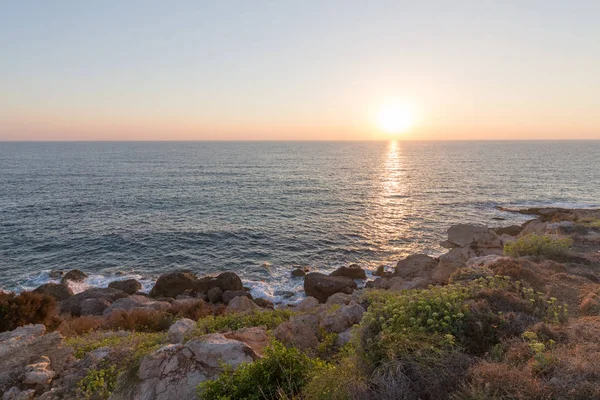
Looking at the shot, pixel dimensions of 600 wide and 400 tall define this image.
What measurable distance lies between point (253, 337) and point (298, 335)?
4.75 ft

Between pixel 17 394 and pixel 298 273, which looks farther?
pixel 298 273

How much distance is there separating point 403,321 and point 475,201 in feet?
191

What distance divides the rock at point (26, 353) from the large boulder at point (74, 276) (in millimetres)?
→ 21027

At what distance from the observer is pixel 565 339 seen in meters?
7.00

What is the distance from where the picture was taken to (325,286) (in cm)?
2789

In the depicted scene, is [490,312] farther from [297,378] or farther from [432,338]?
[297,378]

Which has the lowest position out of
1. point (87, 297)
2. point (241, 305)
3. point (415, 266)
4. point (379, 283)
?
point (379, 283)

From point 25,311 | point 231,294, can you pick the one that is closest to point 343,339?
point 25,311

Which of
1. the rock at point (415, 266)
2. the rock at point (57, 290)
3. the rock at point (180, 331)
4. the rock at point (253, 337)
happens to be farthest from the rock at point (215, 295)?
the rock at point (253, 337)

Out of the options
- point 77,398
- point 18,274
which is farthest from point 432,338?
point 18,274

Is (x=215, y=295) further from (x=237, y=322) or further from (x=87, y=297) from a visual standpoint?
Answer: (x=237, y=322)

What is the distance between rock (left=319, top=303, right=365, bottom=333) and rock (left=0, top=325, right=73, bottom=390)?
8006 millimetres

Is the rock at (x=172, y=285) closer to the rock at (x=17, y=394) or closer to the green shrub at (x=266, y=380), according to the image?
the rock at (x=17, y=394)

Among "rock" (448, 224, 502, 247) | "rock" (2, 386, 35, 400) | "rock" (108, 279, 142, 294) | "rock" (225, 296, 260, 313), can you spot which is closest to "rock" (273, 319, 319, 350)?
"rock" (2, 386, 35, 400)
